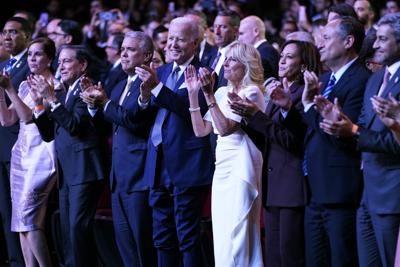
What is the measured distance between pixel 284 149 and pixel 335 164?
1.98ft

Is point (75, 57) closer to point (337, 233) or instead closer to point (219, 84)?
point (219, 84)

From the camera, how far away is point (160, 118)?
6.64m

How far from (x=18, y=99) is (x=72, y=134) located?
0.56m

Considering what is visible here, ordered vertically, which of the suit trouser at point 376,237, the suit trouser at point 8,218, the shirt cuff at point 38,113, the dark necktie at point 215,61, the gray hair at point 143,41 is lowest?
the suit trouser at point 8,218

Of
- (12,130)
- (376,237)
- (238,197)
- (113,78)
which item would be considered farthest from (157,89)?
(113,78)

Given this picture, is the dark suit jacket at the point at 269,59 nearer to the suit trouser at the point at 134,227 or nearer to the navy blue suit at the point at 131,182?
the navy blue suit at the point at 131,182

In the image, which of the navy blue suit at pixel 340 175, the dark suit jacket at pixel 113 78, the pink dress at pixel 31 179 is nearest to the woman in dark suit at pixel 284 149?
the navy blue suit at pixel 340 175

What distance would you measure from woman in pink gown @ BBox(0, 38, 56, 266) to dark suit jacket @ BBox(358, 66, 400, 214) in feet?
9.26

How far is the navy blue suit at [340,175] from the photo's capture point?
5.52 meters

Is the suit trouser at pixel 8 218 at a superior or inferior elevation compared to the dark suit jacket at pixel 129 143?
inferior

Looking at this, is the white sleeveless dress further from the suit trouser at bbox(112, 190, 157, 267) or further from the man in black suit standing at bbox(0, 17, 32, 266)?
the man in black suit standing at bbox(0, 17, 32, 266)

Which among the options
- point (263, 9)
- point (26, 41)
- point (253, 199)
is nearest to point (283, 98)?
point (253, 199)

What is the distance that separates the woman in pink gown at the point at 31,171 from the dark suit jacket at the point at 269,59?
160 centimetres

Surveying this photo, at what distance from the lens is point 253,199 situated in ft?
20.1
